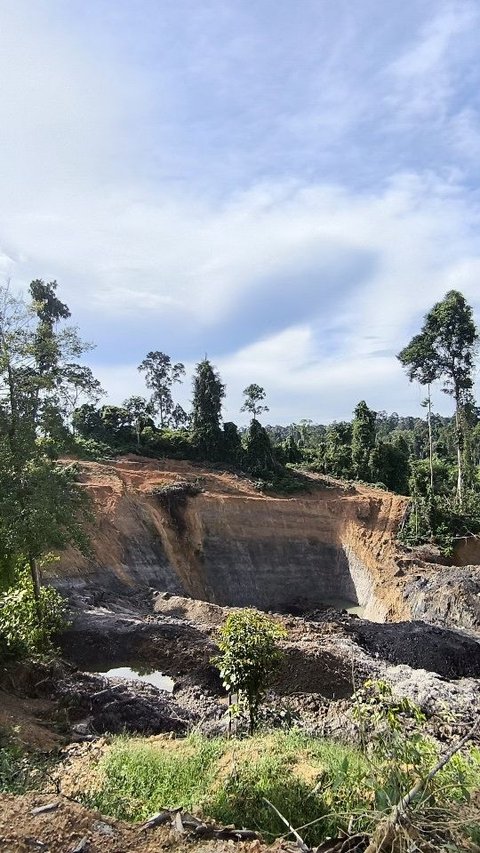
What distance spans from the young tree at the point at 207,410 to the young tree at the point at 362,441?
991 cm

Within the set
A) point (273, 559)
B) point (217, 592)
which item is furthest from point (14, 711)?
point (273, 559)

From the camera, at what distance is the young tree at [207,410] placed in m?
37.1

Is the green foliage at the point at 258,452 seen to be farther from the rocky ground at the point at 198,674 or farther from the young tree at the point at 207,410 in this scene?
the rocky ground at the point at 198,674

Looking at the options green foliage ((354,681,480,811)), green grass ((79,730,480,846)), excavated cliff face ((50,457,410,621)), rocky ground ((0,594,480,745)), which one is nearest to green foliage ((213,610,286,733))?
green grass ((79,730,480,846))

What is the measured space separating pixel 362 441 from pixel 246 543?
48.4 ft

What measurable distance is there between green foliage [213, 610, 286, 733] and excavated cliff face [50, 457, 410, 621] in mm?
13511

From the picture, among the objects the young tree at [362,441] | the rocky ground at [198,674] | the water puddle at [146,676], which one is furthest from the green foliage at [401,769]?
the young tree at [362,441]

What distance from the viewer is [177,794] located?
6332 mm

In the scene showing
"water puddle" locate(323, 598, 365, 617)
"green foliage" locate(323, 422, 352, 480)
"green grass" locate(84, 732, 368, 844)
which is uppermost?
"green foliage" locate(323, 422, 352, 480)

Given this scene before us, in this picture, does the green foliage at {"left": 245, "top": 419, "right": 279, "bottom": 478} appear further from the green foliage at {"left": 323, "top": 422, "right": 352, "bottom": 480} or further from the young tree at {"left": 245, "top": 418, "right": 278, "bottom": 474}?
the green foliage at {"left": 323, "top": 422, "right": 352, "bottom": 480}

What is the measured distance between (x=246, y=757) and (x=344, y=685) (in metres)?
7.57

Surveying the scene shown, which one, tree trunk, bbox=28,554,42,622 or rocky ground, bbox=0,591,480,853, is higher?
tree trunk, bbox=28,554,42,622

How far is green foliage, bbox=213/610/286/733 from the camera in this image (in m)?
9.31

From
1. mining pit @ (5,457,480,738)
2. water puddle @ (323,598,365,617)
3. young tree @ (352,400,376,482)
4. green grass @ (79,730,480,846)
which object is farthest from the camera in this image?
young tree @ (352,400,376,482)
